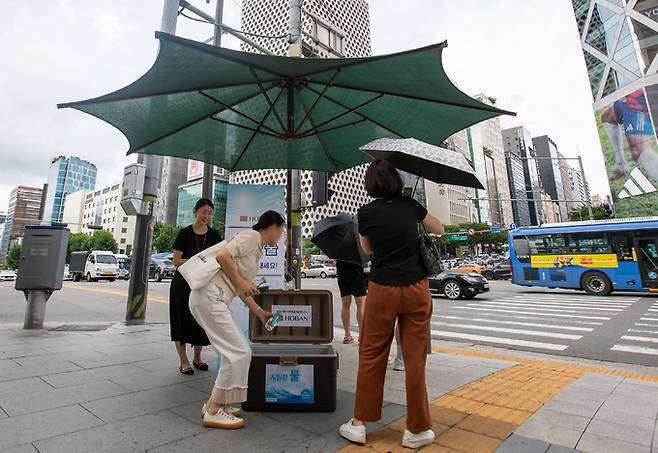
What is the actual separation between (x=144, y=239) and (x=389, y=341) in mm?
6169

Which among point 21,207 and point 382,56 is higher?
point 21,207

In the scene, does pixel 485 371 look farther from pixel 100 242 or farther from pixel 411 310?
pixel 100 242

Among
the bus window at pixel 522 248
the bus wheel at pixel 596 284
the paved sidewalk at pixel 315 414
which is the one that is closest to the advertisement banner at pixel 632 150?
the bus wheel at pixel 596 284

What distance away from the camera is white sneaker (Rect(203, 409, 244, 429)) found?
2.34m

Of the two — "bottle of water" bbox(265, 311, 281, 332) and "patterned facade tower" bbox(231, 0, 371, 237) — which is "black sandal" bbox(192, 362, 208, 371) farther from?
"patterned facade tower" bbox(231, 0, 371, 237)

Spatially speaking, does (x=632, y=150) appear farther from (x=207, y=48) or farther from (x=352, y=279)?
(x=207, y=48)

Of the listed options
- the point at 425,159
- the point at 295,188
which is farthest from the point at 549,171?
the point at 425,159

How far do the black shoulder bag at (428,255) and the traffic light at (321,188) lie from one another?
3.90 meters

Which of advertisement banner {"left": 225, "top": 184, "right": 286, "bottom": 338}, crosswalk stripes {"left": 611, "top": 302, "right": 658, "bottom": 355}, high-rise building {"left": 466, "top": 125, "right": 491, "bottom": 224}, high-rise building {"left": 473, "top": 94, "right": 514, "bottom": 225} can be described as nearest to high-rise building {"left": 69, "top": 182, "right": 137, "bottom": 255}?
advertisement banner {"left": 225, "top": 184, "right": 286, "bottom": 338}

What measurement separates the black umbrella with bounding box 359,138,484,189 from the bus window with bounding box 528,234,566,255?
13442 millimetres

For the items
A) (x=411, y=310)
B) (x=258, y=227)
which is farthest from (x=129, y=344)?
(x=411, y=310)

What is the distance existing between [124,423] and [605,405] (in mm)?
3769

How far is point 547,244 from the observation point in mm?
14070

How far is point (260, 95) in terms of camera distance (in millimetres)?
4242
